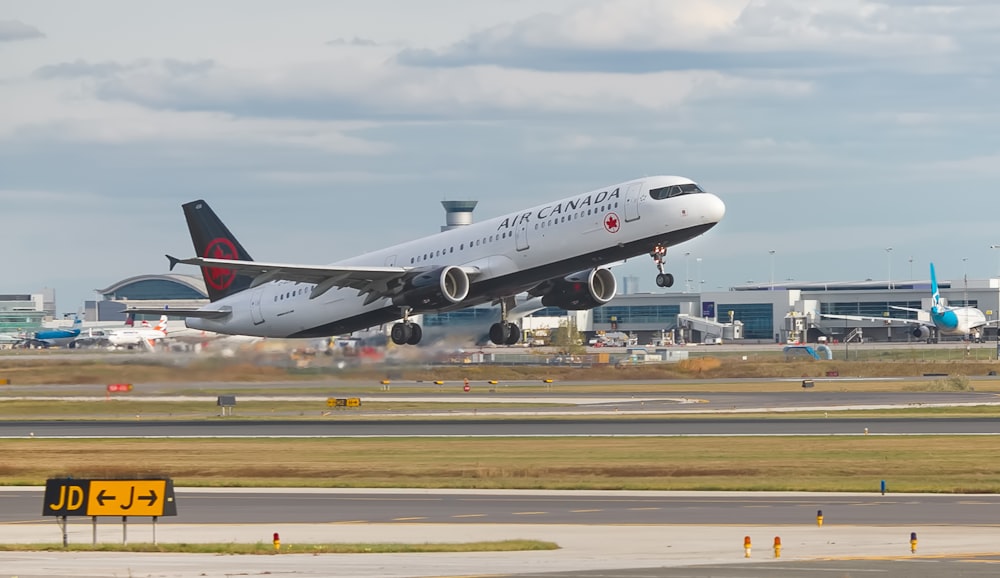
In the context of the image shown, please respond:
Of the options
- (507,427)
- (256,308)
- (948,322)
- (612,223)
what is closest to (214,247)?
(256,308)

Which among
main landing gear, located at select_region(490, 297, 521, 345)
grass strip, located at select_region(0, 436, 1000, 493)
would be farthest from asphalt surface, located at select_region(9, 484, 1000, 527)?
main landing gear, located at select_region(490, 297, 521, 345)

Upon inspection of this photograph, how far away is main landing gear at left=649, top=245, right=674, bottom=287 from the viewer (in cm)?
5478

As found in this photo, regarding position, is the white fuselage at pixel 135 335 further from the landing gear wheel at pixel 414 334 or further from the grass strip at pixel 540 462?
the grass strip at pixel 540 462

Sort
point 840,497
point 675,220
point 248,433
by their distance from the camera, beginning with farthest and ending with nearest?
point 248,433, point 675,220, point 840,497

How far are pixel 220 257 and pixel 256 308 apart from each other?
6.33m

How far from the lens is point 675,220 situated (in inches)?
2125

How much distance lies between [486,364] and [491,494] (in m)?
78.9

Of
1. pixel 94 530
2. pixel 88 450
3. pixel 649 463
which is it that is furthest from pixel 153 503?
pixel 88 450

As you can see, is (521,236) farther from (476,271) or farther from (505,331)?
(505,331)

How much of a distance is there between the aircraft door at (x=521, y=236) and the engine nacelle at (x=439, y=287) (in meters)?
3.15

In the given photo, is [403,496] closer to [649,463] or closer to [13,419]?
[649,463]

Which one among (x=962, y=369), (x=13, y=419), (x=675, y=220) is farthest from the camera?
(x=962, y=369)

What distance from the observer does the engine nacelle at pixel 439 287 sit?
5909cm

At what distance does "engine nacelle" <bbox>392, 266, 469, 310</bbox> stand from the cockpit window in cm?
943
